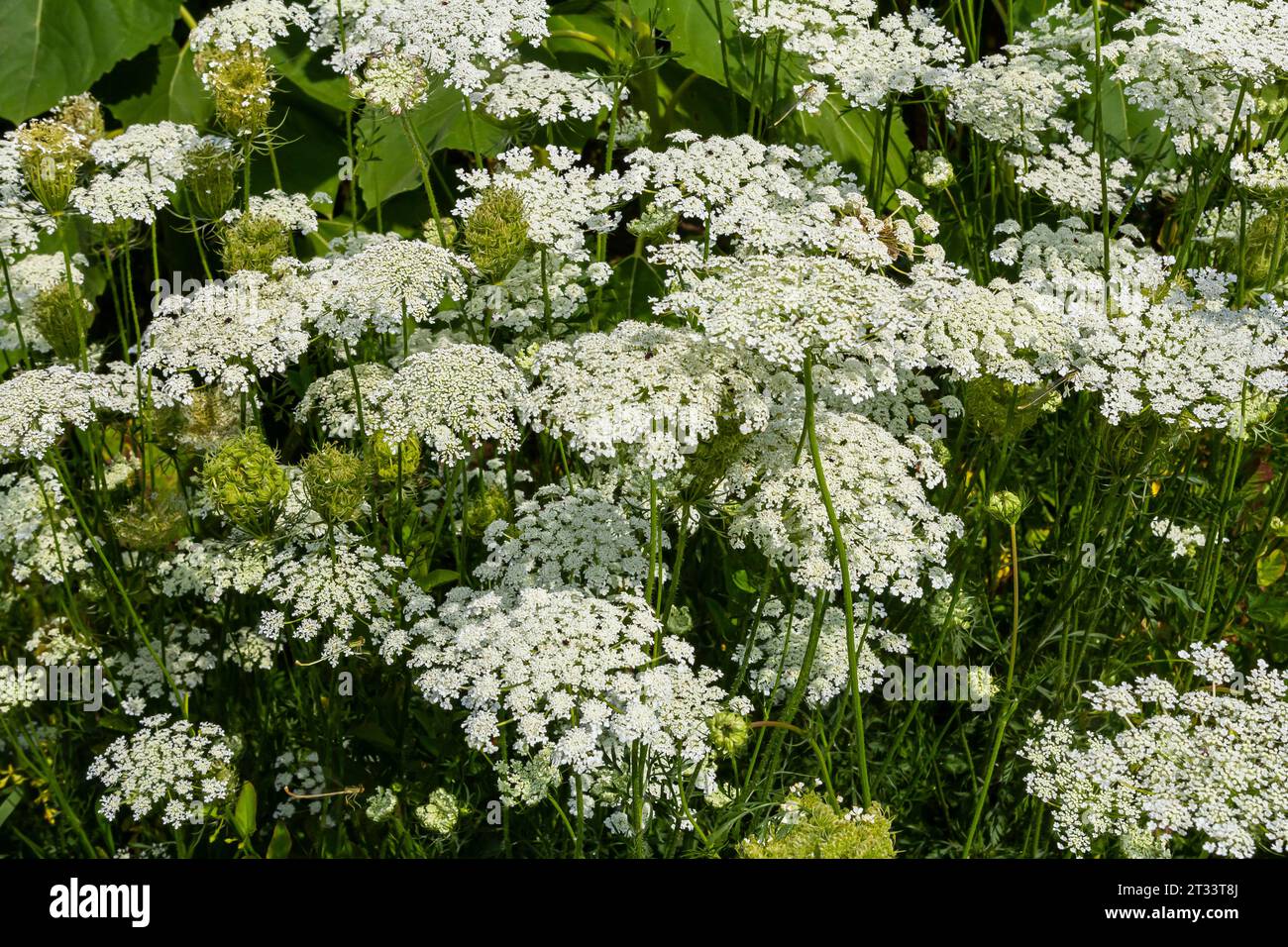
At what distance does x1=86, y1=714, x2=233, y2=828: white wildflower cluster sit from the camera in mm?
2504

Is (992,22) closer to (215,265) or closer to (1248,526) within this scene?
(1248,526)

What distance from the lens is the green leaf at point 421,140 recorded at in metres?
3.77

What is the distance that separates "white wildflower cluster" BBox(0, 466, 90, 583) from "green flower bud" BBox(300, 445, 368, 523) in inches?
40.9

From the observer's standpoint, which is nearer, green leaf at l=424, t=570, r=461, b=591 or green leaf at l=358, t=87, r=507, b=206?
green leaf at l=424, t=570, r=461, b=591

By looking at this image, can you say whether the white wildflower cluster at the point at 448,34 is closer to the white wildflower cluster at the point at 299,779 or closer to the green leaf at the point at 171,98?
the green leaf at the point at 171,98

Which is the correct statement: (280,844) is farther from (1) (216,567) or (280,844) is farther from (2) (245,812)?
(1) (216,567)

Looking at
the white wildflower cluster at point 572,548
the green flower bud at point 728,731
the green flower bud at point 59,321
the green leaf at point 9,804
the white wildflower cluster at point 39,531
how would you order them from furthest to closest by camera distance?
the white wildflower cluster at point 39,531, the green flower bud at point 59,321, the green leaf at point 9,804, the white wildflower cluster at point 572,548, the green flower bud at point 728,731

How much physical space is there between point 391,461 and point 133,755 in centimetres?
87

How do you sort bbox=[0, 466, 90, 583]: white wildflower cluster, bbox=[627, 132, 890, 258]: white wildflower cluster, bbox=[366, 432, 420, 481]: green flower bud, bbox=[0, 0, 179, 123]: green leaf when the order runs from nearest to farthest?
bbox=[627, 132, 890, 258]: white wildflower cluster → bbox=[366, 432, 420, 481]: green flower bud → bbox=[0, 466, 90, 583]: white wildflower cluster → bbox=[0, 0, 179, 123]: green leaf

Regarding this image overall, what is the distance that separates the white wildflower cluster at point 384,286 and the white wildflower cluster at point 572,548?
54 cm

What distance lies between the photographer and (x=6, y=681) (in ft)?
9.47

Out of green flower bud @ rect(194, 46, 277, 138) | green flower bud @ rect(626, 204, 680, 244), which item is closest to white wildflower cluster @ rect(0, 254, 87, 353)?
green flower bud @ rect(194, 46, 277, 138)

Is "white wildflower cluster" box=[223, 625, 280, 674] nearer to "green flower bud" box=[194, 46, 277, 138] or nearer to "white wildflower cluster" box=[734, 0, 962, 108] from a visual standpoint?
"green flower bud" box=[194, 46, 277, 138]

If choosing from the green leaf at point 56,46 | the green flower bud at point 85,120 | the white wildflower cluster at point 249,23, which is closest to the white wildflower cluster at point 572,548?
the white wildflower cluster at point 249,23
